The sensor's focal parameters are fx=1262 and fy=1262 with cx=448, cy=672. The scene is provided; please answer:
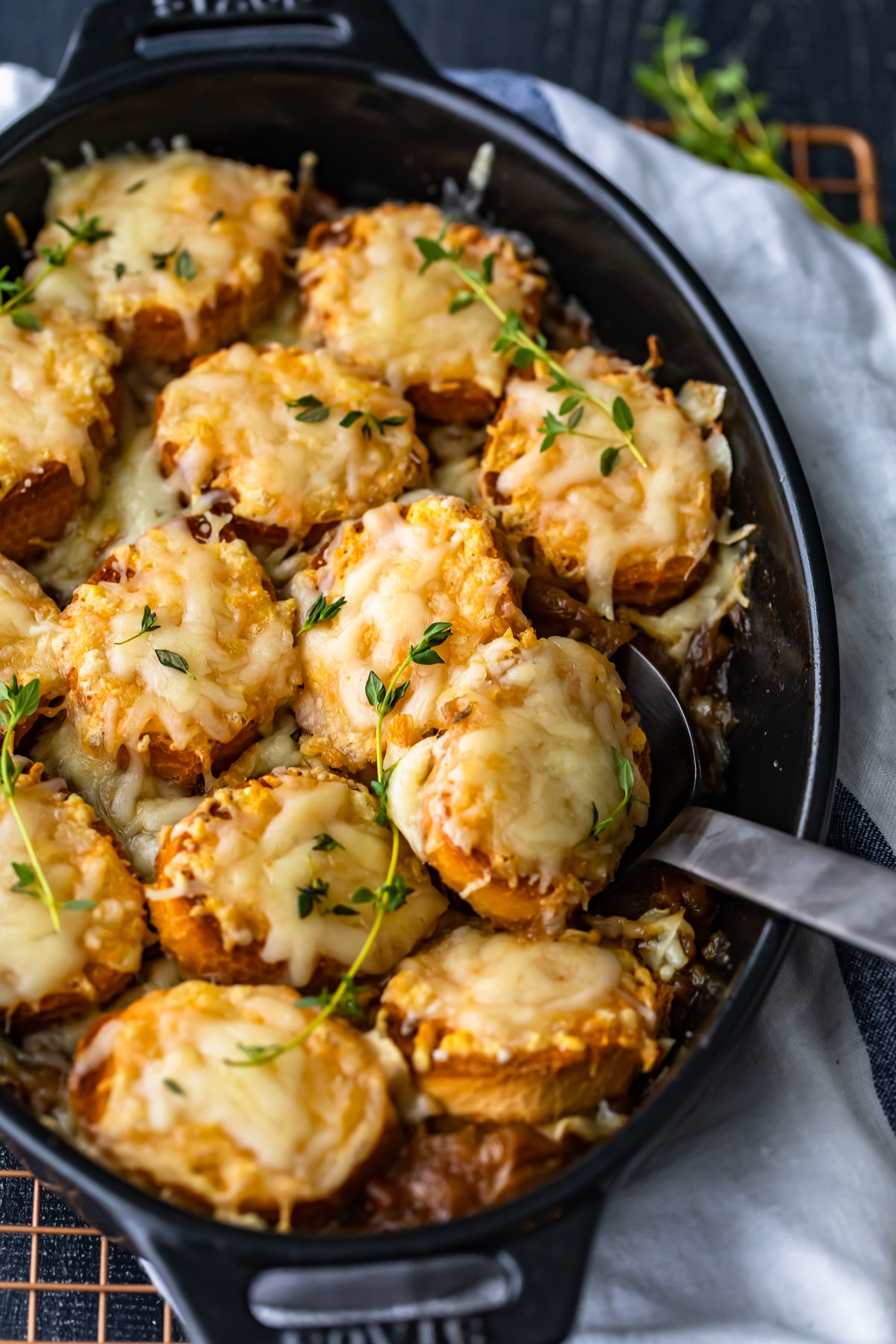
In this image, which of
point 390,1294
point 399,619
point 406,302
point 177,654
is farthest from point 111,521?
point 390,1294

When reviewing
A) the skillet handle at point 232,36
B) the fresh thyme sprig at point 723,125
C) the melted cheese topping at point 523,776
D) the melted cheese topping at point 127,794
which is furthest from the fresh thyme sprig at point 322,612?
the fresh thyme sprig at point 723,125

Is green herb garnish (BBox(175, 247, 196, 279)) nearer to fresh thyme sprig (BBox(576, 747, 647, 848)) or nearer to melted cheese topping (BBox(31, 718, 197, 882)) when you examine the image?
melted cheese topping (BBox(31, 718, 197, 882))

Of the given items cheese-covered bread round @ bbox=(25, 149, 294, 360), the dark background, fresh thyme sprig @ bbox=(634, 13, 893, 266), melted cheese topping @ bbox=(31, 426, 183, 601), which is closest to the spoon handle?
melted cheese topping @ bbox=(31, 426, 183, 601)

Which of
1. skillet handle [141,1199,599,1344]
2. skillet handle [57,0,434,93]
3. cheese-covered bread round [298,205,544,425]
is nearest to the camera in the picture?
skillet handle [141,1199,599,1344]

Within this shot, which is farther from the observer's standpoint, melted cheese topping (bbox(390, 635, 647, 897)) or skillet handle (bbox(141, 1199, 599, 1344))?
melted cheese topping (bbox(390, 635, 647, 897))

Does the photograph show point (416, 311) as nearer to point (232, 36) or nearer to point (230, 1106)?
point (232, 36)

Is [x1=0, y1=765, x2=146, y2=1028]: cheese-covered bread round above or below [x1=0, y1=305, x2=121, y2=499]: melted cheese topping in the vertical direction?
below
